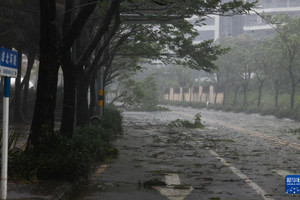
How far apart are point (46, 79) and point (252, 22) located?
9802cm

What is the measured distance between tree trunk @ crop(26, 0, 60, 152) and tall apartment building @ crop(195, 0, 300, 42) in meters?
87.1

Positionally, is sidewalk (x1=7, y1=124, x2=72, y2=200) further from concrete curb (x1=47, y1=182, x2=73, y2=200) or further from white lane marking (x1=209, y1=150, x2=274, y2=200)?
white lane marking (x1=209, y1=150, x2=274, y2=200)

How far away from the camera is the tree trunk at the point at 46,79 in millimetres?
9602

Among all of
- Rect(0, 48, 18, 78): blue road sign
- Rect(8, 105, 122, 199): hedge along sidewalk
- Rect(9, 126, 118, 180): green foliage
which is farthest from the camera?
Rect(9, 126, 118, 180): green foliage

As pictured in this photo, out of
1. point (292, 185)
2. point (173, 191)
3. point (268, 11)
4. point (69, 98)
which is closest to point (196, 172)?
point (173, 191)

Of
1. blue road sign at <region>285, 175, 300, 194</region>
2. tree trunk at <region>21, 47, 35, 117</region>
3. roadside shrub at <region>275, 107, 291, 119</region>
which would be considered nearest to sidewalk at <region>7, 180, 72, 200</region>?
blue road sign at <region>285, 175, 300, 194</region>

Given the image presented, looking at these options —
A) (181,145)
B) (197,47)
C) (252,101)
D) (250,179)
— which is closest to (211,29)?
(252,101)

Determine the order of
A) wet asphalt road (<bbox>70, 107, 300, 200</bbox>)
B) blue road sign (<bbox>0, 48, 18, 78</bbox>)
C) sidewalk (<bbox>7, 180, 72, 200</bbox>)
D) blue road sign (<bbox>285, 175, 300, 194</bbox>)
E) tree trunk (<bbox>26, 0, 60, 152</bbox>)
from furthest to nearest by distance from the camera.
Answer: tree trunk (<bbox>26, 0, 60, 152</bbox>)
wet asphalt road (<bbox>70, 107, 300, 200</bbox>)
blue road sign (<bbox>285, 175, 300, 194</bbox>)
sidewalk (<bbox>7, 180, 72, 200</bbox>)
blue road sign (<bbox>0, 48, 18, 78</bbox>)

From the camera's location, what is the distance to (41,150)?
9367 mm

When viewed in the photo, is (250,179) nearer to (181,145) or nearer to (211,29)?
(181,145)

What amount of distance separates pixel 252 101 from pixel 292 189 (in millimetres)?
59561

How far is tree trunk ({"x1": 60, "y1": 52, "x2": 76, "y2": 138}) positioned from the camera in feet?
42.1

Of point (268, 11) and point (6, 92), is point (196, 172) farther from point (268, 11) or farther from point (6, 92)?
point (268, 11)

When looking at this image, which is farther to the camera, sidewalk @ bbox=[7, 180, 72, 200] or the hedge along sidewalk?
the hedge along sidewalk
